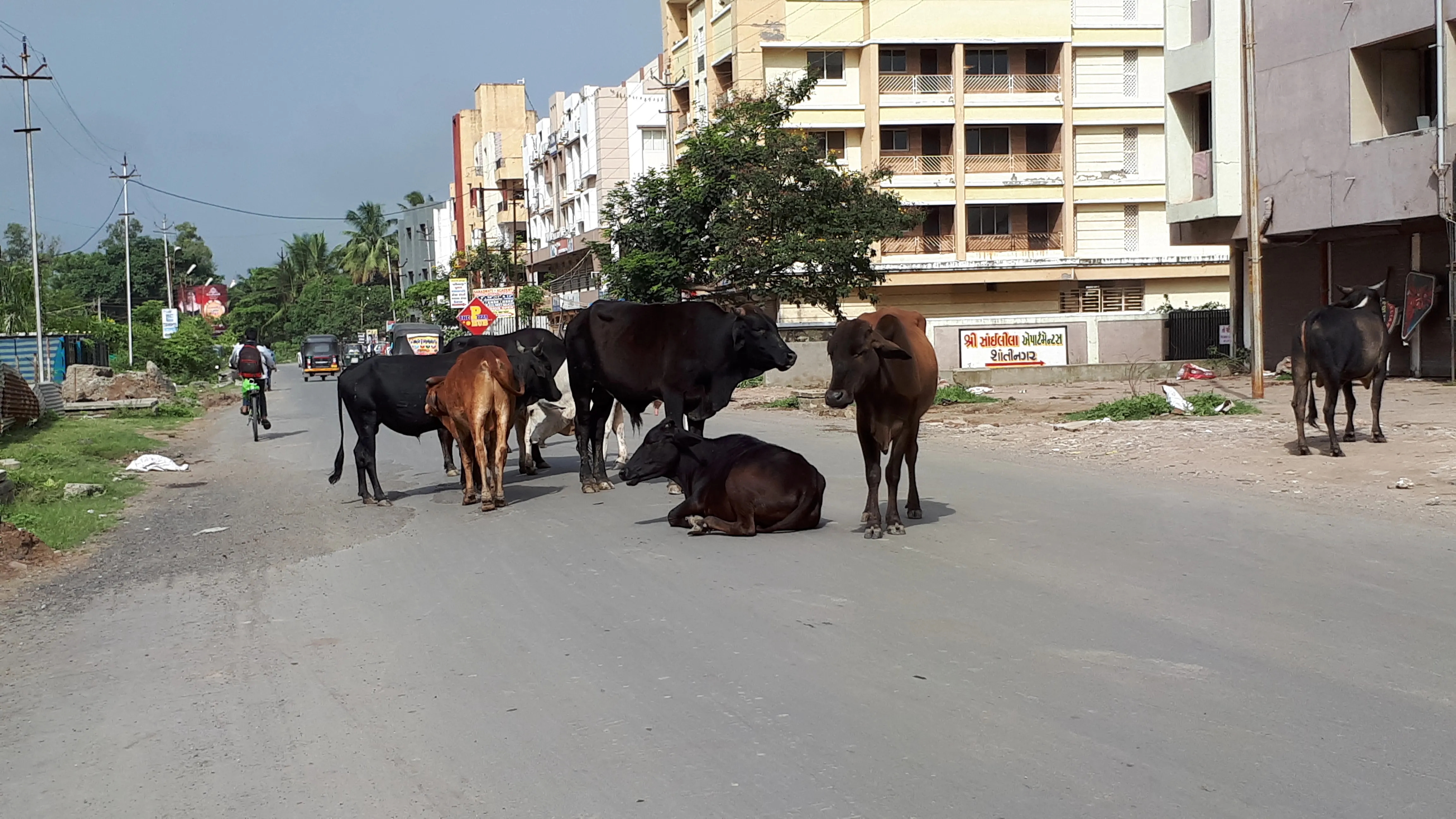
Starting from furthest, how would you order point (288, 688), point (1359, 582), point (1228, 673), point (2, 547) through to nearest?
point (2, 547)
point (1359, 582)
point (288, 688)
point (1228, 673)

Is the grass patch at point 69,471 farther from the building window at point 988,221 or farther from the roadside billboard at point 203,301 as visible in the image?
the roadside billboard at point 203,301

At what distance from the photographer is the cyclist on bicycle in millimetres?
24609

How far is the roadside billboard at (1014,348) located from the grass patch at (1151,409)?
1339cm

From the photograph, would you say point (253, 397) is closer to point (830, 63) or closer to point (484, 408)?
point (484, 408)

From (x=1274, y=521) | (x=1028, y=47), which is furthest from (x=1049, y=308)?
(x=1274, y=521)

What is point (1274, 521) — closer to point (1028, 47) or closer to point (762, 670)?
point (762, 670)

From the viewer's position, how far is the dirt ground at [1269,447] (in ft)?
39.4

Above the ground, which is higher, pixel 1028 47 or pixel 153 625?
pixel 1028 47

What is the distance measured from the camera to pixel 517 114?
10075 centimetres

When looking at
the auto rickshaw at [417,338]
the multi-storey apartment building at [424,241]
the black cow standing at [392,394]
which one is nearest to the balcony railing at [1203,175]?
the black cow standing at [392,394]

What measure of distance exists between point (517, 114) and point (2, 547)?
9331cm

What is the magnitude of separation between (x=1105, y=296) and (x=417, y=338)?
29.9 meters

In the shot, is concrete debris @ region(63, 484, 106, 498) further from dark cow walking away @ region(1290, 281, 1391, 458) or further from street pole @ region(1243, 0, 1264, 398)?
street pole @ region(1243, 0, 1264, 398)

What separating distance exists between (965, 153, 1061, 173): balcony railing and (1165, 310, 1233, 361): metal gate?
1667 centimetres
